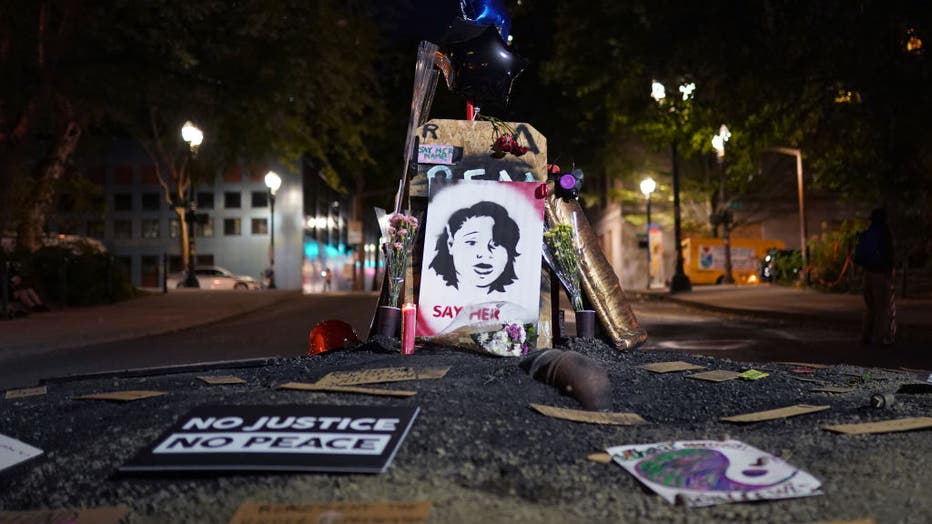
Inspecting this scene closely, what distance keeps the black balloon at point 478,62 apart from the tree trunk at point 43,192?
1684 cm

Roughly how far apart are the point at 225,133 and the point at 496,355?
18.0 metres

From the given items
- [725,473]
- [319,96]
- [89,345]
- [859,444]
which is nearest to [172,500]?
[725,473]

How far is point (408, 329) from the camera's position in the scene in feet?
18.1

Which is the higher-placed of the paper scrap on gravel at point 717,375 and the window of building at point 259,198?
the window of building at point 259,198

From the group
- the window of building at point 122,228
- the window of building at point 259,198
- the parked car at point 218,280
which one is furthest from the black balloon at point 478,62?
the window of building at point 122,228

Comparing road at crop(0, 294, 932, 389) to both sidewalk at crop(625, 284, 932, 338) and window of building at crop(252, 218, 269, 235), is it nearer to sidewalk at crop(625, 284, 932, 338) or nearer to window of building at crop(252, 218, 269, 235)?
sidewalk at crop(625, 284, 932, 338)

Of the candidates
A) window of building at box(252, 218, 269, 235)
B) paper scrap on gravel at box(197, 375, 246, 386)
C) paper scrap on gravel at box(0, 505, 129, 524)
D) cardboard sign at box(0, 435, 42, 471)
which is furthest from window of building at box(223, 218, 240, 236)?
paper scrap on gravel at box(0, 505, 129, 524)

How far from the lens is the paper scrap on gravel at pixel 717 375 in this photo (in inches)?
191

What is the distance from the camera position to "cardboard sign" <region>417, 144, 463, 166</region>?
6.25 m

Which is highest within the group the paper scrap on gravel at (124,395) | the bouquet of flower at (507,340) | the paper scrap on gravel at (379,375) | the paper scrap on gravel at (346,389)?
the bouquet of flower at (507,340)

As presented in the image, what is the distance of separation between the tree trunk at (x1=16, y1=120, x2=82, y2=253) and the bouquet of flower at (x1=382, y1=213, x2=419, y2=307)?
17.0 metres

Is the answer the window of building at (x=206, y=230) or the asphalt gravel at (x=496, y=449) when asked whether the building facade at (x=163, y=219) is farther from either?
the asphalt gravel at (x=496, y=449)

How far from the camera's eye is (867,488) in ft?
9.32

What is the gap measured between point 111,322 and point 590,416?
12.2 metres
